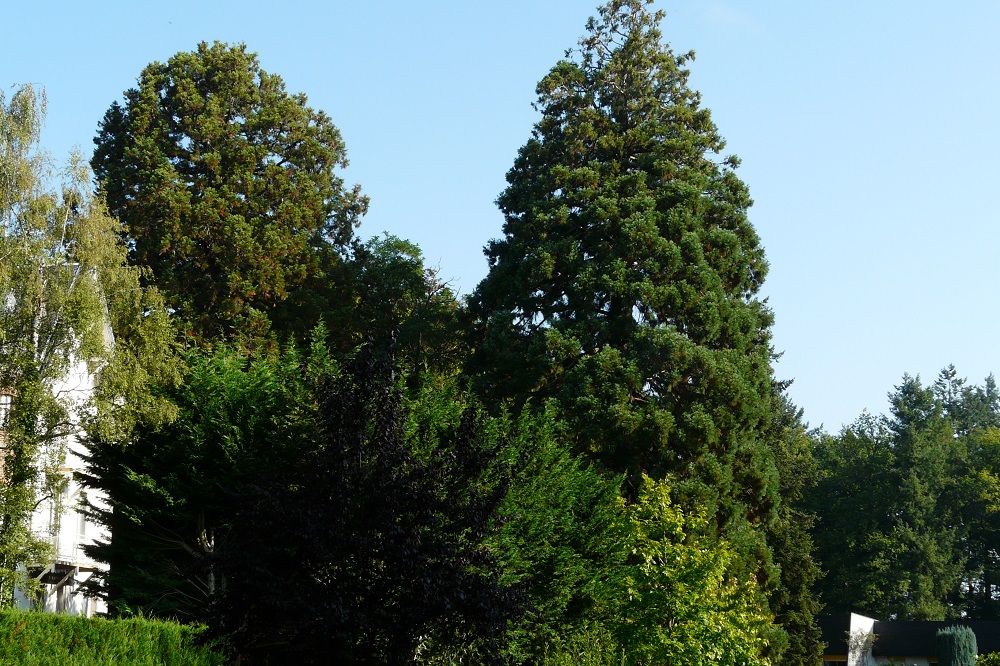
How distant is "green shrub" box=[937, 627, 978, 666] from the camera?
2260 inches

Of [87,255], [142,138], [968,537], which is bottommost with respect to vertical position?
[968,537]

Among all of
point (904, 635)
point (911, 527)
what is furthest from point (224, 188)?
point (911, 527)

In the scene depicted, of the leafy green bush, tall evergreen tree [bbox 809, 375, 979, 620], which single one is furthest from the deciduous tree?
tall evergreen tree [bbox 809, 375, 979, 620]

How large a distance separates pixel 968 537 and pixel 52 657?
85161mm

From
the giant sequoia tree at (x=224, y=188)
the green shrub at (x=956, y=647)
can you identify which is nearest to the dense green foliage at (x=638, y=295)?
the giant sequoia tree at (x=224, y=188)

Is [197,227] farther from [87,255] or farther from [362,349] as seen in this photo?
[362,349]

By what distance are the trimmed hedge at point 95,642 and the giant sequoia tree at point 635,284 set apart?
1802 centimetres

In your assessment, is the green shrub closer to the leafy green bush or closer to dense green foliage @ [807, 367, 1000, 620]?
the leafy green bush

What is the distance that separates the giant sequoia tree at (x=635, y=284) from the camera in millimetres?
33656

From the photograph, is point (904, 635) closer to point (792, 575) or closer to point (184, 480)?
point (792, 575)

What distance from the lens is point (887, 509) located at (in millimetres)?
81250

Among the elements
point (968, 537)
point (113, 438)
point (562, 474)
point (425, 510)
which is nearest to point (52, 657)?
point (425, 510)

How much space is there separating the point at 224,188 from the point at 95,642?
29.9 metres

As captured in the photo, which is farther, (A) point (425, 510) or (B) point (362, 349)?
(B) point (362, 349)
